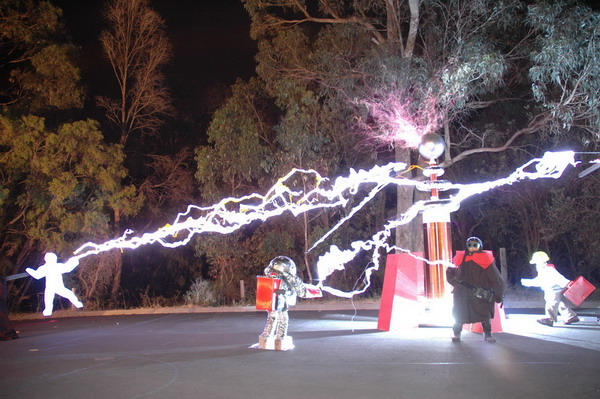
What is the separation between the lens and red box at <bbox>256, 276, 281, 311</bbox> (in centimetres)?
976

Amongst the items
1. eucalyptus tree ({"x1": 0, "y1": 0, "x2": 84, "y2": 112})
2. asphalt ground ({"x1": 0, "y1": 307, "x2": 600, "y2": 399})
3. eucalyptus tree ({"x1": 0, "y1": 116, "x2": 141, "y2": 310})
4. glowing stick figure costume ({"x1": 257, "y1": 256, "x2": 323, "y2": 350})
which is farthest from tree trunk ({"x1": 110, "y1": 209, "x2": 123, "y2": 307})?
glowing stick figure costume ({"x1": 257, "y1": 256, "x2": 323, "y2": 350})

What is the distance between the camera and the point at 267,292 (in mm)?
9820

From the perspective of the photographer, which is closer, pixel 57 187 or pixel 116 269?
pixel 57 187

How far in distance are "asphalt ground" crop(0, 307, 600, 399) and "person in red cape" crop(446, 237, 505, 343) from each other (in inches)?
17.8

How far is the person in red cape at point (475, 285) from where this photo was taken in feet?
33.1

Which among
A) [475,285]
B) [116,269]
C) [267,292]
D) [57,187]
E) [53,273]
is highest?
[57,187]

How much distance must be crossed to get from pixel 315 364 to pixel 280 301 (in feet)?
5.68

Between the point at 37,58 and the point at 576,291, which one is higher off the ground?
the point at 37,58

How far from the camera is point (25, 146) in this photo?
20.5 meters

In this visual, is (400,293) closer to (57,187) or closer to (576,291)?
(576,291)

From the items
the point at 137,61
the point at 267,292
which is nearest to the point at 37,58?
the point at 137,61

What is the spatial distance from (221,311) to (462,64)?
10555 millimetres

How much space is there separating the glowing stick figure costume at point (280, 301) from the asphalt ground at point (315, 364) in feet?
0.87

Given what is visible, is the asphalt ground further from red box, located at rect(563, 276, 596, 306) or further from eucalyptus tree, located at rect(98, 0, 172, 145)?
eucalyptus tree, located at rect(98, 0, 172, 145)
